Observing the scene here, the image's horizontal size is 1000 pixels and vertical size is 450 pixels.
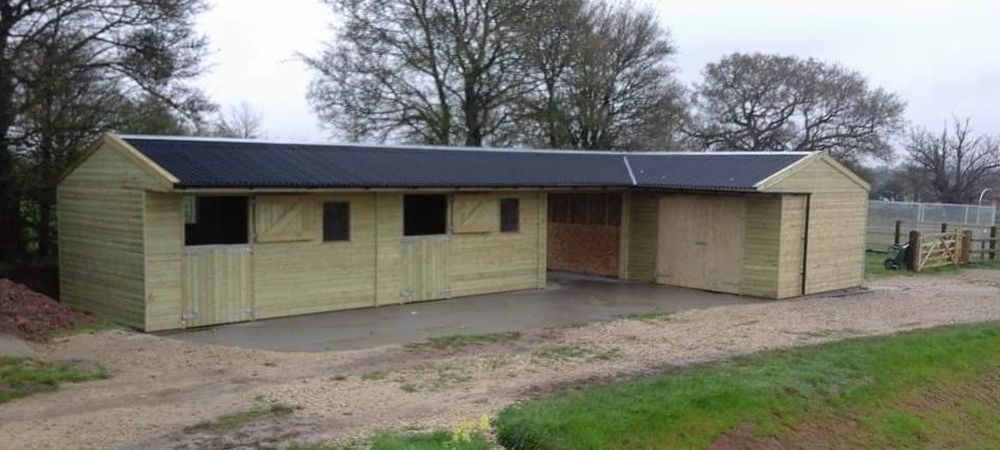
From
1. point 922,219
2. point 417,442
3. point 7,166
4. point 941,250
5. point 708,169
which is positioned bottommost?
point 417,442

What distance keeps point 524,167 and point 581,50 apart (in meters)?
14.5

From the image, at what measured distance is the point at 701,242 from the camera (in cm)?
1897

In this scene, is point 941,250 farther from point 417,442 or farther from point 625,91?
point 417,442

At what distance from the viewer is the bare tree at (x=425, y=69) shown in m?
29.3

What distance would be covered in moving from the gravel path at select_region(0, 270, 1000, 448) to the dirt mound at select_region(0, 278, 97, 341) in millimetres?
480

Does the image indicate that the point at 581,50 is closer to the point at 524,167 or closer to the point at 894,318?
the point at 524,167

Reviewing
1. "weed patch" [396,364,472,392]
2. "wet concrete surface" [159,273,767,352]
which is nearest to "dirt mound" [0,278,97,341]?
"wet concrete surface" [159,273,767,352]

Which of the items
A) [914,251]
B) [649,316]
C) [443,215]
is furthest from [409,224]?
[914,251]

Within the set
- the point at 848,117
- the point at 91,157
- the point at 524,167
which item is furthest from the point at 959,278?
the point at 848,117

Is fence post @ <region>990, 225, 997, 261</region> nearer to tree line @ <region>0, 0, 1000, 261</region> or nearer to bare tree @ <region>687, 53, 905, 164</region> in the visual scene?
tree line @ <region>0, 0, 1000, 261</region>

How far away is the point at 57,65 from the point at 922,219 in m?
29.2

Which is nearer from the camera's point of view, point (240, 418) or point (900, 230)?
point (240, 418)

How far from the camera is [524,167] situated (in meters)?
18.9

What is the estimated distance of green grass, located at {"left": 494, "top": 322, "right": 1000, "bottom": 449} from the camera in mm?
8391
